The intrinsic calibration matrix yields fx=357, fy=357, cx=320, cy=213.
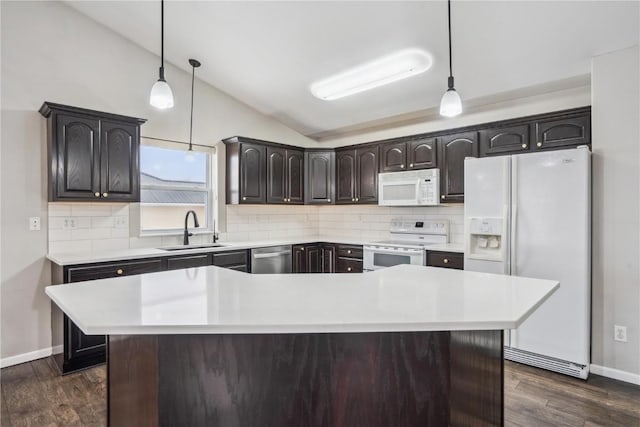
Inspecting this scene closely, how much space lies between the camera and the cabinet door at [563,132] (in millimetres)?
3031

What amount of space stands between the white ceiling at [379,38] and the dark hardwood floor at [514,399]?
2.56 m

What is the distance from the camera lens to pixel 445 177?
3967 millimetres

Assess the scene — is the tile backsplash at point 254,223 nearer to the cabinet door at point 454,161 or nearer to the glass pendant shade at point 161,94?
the cabinet door at point 454,161

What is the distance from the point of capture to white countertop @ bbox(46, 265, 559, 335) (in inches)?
47.7

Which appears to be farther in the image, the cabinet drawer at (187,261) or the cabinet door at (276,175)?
the cabinet door at (276,175)

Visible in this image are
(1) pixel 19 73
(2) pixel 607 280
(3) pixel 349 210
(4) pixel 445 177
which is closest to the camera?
(2) pixel 607 280

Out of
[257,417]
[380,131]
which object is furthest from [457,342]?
[380,131]

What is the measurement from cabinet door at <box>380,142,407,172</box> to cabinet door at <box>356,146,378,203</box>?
0.10 meters

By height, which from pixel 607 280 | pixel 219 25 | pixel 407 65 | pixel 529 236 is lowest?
pixel 607 280

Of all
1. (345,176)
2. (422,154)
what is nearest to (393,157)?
(422,154)

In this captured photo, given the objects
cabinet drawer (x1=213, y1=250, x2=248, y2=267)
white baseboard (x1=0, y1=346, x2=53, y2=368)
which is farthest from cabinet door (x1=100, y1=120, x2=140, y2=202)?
white baseboard (x1=0, y1=346, x2=53, y2=368)

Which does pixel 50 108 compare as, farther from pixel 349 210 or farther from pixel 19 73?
pixel 349 210

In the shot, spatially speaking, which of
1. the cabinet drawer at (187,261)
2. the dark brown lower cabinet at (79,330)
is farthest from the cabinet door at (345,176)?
the dark brown lower cabinet at (79,330)

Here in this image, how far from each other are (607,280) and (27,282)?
4.88m
